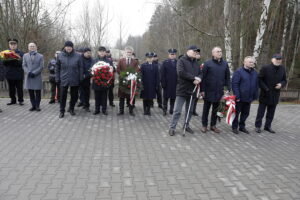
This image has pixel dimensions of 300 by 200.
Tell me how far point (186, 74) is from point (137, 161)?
228 cm

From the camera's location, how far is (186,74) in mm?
5414

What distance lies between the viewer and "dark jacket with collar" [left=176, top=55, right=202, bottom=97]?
5448 mm

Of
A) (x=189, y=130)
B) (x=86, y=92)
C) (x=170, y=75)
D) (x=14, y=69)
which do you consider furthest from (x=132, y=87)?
(x=14, y=69)

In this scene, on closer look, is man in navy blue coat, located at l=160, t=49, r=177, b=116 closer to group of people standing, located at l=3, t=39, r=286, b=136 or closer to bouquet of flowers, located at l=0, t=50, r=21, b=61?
group of people standing, located at l=3, t=39, r=286, b=136

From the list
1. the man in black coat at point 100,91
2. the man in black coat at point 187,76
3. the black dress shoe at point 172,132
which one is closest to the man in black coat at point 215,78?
the man in black coat at point 187,76

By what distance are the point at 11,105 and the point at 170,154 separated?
6.29 m

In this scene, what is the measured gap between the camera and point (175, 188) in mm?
3424

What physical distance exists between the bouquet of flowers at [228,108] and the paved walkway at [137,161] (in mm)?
475

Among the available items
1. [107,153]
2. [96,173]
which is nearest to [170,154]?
[107,153]

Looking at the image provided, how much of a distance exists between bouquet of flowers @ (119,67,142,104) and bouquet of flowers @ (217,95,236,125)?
250cm

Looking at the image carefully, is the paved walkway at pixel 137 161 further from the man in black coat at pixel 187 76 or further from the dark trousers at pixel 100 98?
the man in black coat at pixel 187 76

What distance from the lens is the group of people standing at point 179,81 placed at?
5.74 m

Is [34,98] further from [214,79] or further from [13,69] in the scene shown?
[214,79]

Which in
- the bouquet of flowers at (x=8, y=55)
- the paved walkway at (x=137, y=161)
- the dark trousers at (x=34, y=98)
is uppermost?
the bouquet of flowers at (x=8, y=55)
